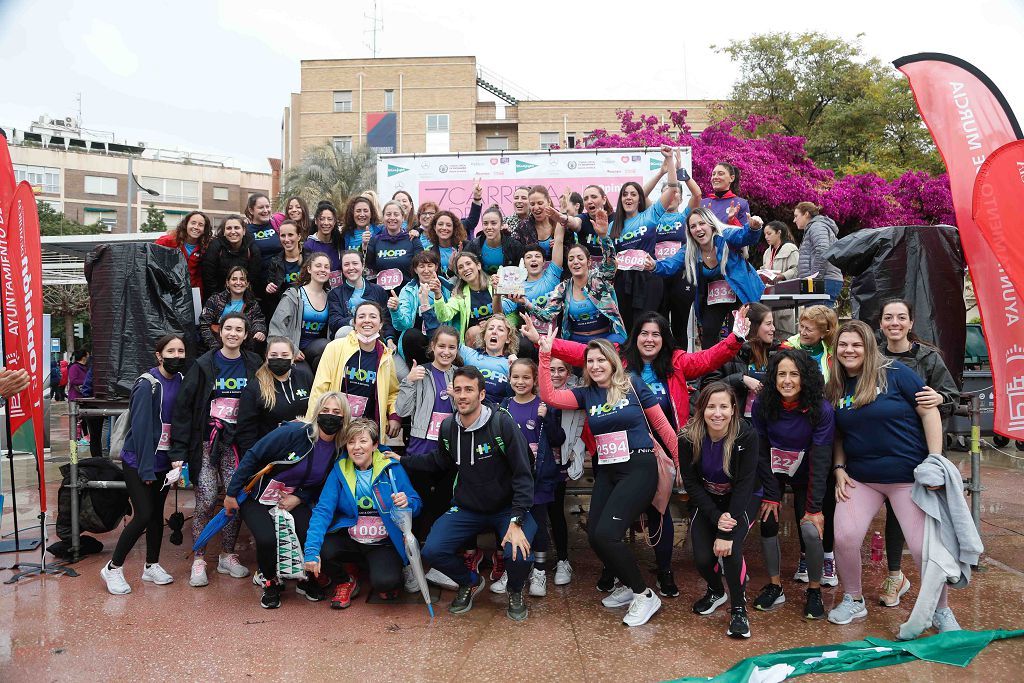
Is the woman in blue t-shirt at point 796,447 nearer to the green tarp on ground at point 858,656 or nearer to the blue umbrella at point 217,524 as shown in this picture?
the green tarp on ground at point 858,656

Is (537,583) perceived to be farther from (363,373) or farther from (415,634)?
(363,373)

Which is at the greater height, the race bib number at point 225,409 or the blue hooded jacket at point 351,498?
the race bib number at point 225,409

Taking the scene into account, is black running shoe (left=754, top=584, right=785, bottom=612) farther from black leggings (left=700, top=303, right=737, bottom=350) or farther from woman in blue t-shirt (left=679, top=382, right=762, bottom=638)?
black leggings (left=700, top=303, right=737, bottom=350)

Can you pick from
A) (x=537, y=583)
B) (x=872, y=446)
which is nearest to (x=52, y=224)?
(x=537, y=583)

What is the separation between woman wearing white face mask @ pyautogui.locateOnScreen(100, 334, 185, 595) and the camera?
16.7ft

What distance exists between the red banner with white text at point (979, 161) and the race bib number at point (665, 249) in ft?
6.52

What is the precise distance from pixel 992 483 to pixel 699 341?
461 centimetres

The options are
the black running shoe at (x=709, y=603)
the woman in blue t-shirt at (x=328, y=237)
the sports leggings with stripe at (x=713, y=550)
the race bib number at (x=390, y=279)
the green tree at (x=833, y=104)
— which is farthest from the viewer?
the green tree at (x=833, y=104)

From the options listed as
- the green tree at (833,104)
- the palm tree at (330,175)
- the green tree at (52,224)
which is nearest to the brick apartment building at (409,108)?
the palm tree at (330,175)

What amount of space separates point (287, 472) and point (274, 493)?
176mm

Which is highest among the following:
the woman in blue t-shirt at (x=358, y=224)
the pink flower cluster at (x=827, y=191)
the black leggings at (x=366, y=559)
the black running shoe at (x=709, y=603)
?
the pink flower cluster at (x=827, y=191)

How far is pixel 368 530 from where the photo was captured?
481cm

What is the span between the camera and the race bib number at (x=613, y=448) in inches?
184

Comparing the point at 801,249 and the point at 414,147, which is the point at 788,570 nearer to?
the point at 801,249
